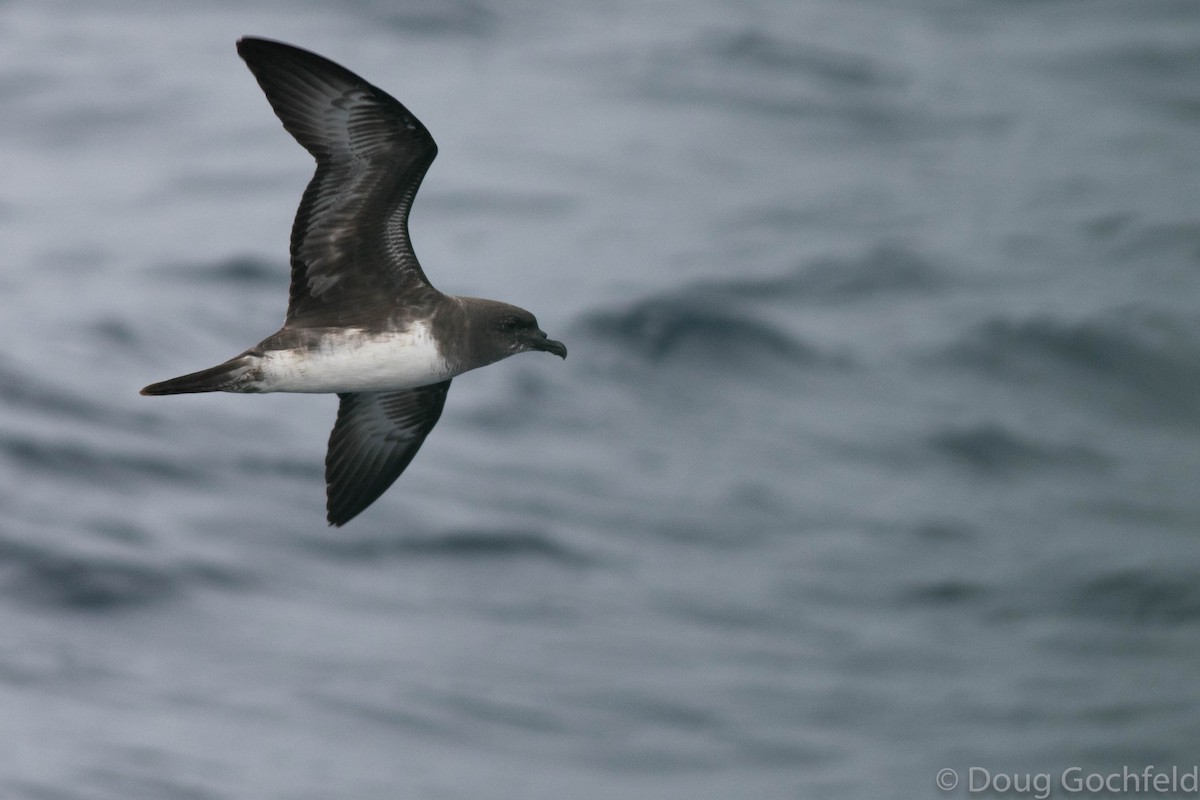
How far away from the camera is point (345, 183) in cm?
996

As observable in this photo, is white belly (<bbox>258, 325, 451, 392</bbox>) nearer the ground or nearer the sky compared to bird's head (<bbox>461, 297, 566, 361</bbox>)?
nearer the ground

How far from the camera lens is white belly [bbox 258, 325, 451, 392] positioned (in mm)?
10109

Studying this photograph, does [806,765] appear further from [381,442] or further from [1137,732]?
[381,442]

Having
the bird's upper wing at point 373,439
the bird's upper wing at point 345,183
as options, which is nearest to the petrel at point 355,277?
the bird's upper wing at point 345,183

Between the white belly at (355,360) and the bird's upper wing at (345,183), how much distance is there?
194 mm

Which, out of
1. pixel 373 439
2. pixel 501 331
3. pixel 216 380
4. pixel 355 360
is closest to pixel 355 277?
pixel 355 360

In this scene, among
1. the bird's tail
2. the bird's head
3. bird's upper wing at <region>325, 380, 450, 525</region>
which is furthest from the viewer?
bird's upper wing at <region>325, 380, 450, 525</region>

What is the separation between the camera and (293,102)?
965 centimetres

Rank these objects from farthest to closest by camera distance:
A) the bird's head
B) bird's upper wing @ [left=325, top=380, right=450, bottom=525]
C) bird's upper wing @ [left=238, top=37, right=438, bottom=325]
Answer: bird's upper wing @ [left=325, top=380, right=450, bottom=525] → the bird's head → bird's upper wing @ [left=238, top=37, right=438, bottom=325]

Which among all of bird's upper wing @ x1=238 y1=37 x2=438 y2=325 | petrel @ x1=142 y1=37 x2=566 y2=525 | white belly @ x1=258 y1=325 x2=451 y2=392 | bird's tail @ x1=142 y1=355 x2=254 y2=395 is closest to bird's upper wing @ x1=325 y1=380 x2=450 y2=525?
petrel @ x1=142 y1=37 x2=566 y2=525

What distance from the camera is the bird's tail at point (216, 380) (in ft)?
30.3

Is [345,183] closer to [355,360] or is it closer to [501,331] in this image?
[355,360]

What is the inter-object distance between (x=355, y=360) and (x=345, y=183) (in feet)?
3.63

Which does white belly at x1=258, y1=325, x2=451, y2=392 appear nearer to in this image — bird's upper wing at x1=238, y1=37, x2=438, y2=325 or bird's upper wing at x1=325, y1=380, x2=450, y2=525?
bird's upper wing at x1=238, y1=37, x2=438, y2=325
